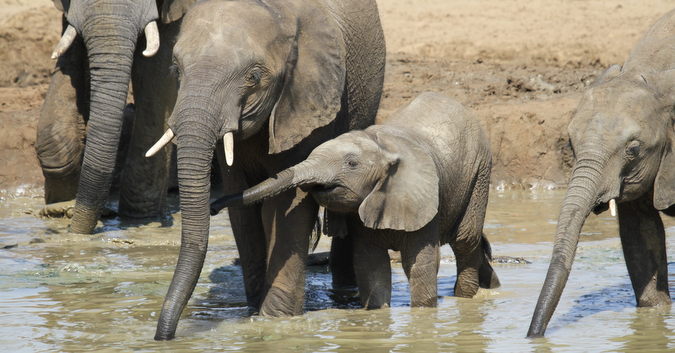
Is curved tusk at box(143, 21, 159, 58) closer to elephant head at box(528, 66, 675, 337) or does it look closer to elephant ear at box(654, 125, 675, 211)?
elephant head at box(528, 66, 675, 337)

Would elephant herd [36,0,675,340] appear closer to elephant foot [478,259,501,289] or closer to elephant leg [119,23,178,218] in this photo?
elephant foot [478,259,501,289]

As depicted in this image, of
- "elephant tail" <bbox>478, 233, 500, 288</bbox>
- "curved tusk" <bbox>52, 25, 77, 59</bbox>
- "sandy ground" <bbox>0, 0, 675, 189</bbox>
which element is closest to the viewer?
"elephant tail" <bbox>478, 233, 500, 288</bbox>

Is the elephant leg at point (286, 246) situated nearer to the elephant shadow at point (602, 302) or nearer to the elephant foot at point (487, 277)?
the elephant shadow at point (602, 302)

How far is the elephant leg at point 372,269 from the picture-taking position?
6.67 meters

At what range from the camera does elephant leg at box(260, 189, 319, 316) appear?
633 cm

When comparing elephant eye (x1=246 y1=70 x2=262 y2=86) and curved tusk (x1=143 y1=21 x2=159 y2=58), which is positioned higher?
curved tusk (x1=143 y1=21 x2=159 y2=58)

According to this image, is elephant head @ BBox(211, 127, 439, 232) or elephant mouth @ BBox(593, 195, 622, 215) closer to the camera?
elephant mouth @ BBox(593, 195, 622, 215)

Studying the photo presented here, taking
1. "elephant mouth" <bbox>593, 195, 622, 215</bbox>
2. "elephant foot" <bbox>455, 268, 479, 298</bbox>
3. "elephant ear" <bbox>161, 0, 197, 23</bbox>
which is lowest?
"elephant foot" <bbox>455, 268, 479, 298</bbox>

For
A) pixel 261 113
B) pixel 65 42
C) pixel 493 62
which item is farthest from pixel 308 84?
pixel 493 62

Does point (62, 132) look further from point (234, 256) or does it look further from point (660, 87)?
point (660, 87)

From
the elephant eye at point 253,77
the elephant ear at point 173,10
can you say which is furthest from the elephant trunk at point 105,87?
the elephant eye at point 253,77

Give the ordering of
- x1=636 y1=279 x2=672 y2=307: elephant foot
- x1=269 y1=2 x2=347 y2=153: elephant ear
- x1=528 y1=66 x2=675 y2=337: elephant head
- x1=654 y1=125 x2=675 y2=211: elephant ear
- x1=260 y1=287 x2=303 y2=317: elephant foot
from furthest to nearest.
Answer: x1=636 y1=279 x2=672 y2=307: elephant foot
x1=260 y1=287 x2=303 y2=317: elephant foot
x1=654 y1=125 x2=675 y2=211: elephant ear
x1=269 y1=2 x2=347 y2=153: elephant ear
x1=528 y1=66 x2=675 y2=337: elephant head

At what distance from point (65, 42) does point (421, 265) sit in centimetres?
301

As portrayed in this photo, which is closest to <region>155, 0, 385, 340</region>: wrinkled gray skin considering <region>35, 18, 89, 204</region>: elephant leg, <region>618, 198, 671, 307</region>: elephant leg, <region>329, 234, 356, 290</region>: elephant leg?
<region>329, 234, 356, 290</region>: elephant leg
